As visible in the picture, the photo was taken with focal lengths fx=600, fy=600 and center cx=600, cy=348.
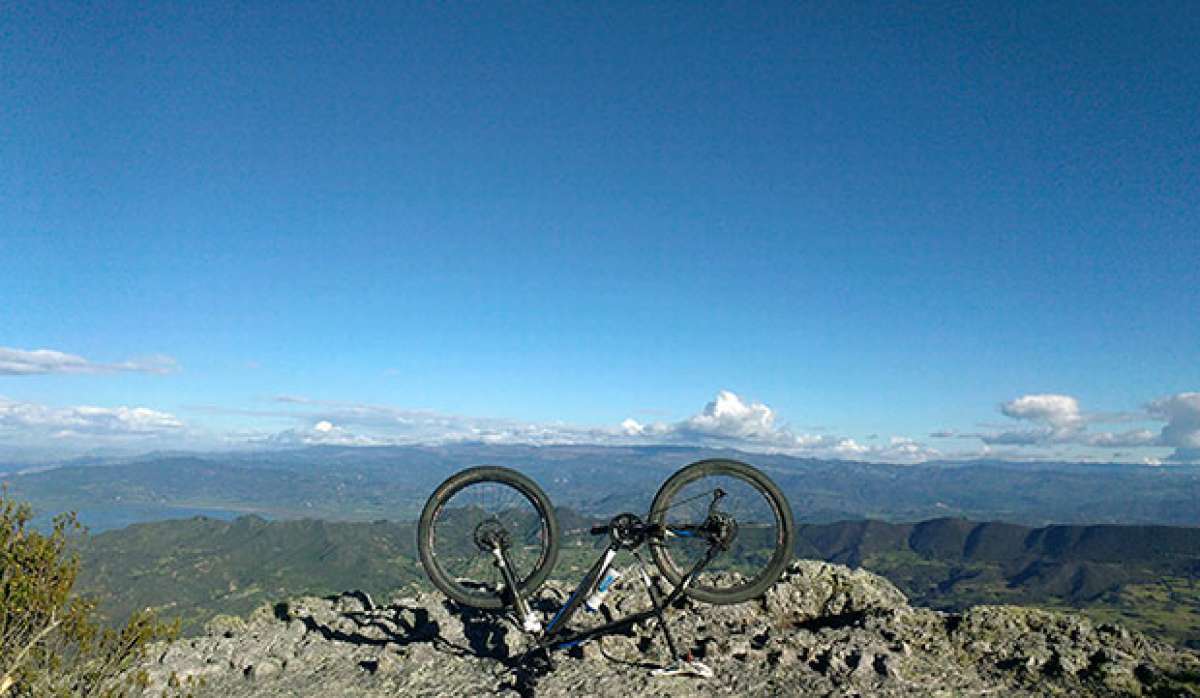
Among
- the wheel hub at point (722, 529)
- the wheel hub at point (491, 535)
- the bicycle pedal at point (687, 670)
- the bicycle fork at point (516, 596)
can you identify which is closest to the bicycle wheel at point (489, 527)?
the wheel hub at point (491, 535)

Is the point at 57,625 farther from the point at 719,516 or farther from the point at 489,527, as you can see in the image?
the point at 719,516

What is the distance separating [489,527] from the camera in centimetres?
1061

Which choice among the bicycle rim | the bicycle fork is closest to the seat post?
the bicycle rim

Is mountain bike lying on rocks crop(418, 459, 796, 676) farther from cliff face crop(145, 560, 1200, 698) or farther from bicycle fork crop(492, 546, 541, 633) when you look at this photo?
cliff face crop(145, 560, 1200, 698)

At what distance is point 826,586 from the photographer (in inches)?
479

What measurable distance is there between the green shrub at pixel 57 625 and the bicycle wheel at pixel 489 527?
4.79m

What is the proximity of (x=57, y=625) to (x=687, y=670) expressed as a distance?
32.1 ft

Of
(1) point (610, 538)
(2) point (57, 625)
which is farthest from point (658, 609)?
(2) point (57, 625)

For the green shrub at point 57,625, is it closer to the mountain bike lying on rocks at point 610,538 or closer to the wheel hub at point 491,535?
the mountain bike lying on rocks at point 610,538

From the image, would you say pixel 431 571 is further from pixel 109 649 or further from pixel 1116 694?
pixel 1116 694

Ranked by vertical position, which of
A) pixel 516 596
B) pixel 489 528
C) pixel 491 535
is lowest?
pixel 516 596

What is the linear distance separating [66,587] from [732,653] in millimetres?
11443

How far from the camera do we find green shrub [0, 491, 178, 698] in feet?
31.0

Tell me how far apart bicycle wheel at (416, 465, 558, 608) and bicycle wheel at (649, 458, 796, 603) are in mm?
2033
